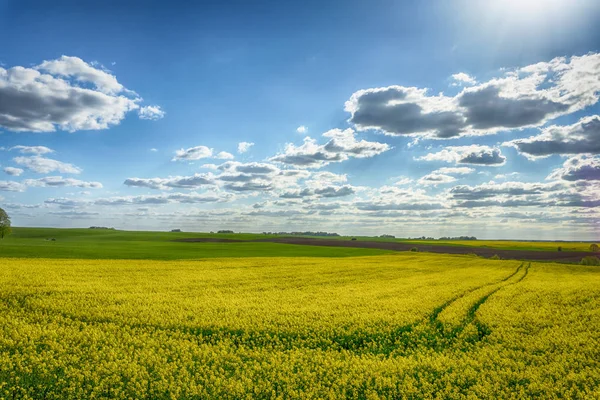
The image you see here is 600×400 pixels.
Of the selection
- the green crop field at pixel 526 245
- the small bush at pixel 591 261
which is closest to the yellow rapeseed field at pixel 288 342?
the small bush at pixel 591 261

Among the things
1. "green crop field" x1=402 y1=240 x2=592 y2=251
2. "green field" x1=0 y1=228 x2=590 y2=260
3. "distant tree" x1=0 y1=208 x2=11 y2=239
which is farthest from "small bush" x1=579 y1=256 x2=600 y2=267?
"distant tree" x1=0 y1=208 x2=11 y2=239

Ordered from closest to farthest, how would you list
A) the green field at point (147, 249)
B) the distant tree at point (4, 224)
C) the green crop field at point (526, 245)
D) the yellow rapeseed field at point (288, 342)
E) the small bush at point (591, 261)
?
the yellow rapeseed field at point (288, 342)
the green field at point (147, 249)
the small bush at point (591, 261)
the distant tree at point (4, 224)
the green crop field at point (526, 245)

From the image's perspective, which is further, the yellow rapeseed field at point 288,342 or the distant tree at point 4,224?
the distant tree at point 4,224

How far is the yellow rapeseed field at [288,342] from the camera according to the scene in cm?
1072

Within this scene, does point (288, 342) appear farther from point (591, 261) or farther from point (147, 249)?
point (591, 261)

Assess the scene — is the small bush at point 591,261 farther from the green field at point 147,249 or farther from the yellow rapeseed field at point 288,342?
the yellow rapeseed field at point 288,342

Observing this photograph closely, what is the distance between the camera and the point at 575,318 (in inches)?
754

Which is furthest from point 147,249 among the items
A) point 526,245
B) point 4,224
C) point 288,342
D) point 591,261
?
point 526,245

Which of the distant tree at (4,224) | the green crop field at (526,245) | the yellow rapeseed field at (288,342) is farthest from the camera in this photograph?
the green crop field at (526,245)

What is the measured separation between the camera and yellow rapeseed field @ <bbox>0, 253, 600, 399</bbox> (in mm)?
10719

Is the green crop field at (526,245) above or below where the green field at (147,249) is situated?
above

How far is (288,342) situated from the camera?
14750mm

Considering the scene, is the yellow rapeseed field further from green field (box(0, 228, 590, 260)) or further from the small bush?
the small bush

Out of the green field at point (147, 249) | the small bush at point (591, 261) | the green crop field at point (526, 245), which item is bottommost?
the green field at point (147, 249)
